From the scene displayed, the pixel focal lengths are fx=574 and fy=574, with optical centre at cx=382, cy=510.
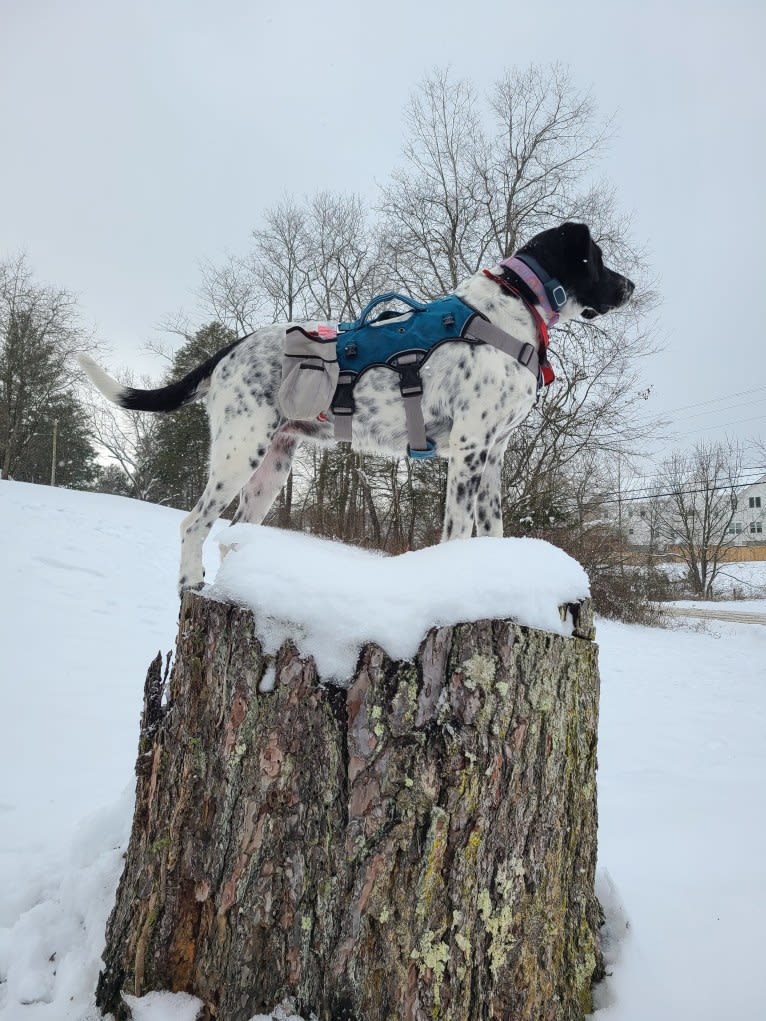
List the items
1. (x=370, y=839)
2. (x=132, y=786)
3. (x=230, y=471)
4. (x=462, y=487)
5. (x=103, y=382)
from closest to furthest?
(x=370, y=839), (x=132, y=786), (x=462, y=487), (x=230, y=471), (x=103, y=382)

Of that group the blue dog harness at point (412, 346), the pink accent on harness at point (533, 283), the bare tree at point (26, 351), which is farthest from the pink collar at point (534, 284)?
the bare tree at point (26, 351)

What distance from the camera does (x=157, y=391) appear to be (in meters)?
2.83

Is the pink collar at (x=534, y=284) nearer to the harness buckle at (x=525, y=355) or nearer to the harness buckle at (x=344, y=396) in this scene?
the harness buckle at (x=525, y=355)

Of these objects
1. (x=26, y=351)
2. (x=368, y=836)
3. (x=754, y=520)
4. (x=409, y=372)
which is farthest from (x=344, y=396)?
(x=754, y=520)

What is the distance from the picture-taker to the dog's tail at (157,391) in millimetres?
2792

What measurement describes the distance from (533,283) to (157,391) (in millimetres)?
1836

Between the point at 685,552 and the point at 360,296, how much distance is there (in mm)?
22321

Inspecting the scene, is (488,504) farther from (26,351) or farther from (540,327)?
(26,351)

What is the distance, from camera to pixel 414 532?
13258mm

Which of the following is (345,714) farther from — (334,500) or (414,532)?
(334,500)

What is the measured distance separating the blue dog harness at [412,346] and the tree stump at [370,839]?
1.46 metres

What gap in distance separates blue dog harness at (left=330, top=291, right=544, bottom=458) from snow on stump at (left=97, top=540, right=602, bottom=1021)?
4.80 ft

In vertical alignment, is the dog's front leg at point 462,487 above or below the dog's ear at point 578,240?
below

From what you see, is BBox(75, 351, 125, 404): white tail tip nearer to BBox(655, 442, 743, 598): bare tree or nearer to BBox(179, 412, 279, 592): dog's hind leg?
BBox(179, 412, 279, 592): dog's hind leg
